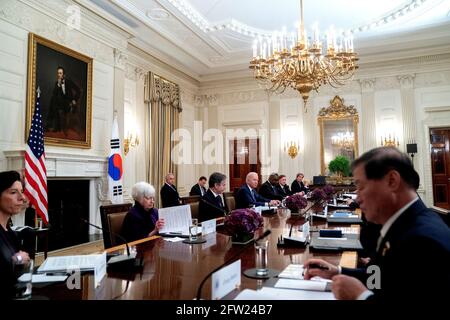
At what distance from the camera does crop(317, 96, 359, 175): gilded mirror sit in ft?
28.3

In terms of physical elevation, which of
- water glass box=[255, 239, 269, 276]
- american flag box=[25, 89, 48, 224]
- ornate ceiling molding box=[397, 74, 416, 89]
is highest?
ornate ceiling molding box=[397, 74, 416, 89]

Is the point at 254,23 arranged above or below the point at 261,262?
above

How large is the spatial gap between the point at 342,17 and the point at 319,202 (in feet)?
13.4

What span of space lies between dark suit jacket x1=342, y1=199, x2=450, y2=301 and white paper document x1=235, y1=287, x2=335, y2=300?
0.83 feet

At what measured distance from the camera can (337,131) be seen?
346 inches

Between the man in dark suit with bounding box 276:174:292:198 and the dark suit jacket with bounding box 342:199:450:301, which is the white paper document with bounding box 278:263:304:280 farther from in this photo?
the man in dark suit with bounding box 276:174:292:198

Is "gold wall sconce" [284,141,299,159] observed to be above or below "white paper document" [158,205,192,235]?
above

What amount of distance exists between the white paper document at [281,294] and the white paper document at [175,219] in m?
1.42

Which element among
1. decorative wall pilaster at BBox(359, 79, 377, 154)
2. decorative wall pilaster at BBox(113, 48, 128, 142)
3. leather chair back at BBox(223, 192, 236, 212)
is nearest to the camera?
leather chair back at BBox(223, 192, 236, 212)

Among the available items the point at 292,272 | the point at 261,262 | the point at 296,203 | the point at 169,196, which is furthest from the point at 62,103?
the point at 292,272

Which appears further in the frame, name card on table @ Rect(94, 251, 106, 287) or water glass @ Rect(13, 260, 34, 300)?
name card on table @ Rect(94, 251, 106, 287)

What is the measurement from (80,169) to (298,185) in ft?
16.3

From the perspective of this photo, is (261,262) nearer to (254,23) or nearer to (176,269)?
(176,269)

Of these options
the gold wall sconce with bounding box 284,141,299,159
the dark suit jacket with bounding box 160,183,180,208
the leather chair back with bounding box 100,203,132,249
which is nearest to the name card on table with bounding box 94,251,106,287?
the leather chair back with bounding box 100,203,132,249
